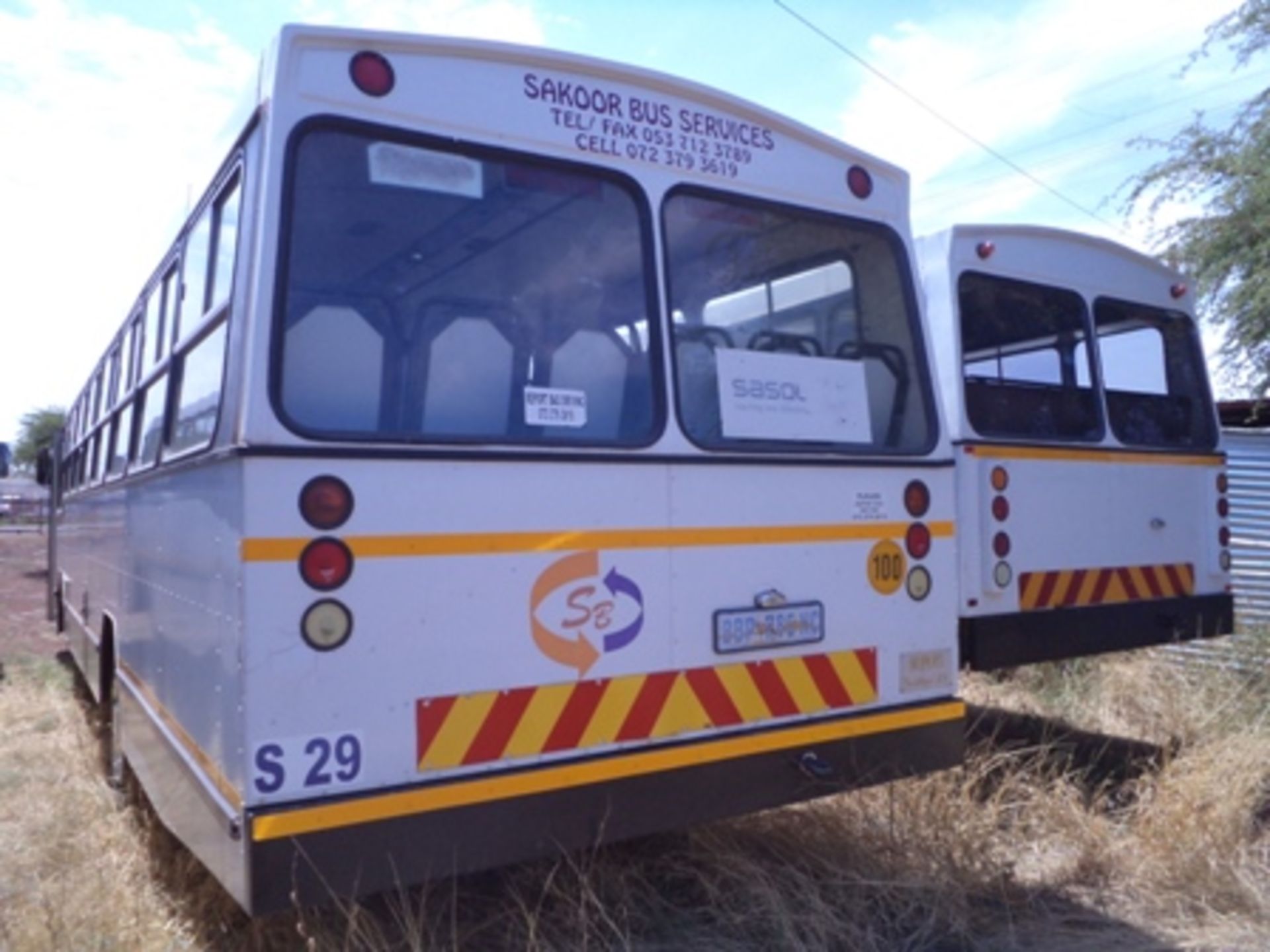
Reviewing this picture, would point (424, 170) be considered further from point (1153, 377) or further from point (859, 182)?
point (1153, 377)

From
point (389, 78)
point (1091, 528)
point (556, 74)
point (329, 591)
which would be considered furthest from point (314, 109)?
point (1091, 528)

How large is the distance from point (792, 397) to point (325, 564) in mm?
1730

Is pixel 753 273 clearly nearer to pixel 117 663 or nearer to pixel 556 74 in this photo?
pixel 556 74

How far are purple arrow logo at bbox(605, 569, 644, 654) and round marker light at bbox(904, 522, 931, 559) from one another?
1.18m

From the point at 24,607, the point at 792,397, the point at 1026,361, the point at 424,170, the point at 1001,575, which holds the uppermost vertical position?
the point at 424,170

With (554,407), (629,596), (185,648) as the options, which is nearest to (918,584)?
(629,596)

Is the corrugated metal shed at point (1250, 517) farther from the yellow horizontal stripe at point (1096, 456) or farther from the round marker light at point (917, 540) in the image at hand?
the round marker light at point (917, 540)

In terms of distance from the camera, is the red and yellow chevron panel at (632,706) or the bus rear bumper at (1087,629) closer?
the red and yellow chevron panel at (632,706)

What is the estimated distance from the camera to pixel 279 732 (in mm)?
2951

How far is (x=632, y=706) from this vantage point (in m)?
3.54

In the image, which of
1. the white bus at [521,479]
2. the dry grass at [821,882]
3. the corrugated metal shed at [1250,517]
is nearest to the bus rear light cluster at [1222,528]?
the dry grass at [821,882]

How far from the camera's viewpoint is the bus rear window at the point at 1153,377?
670 cm

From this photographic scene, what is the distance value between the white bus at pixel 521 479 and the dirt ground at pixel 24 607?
28.2ft

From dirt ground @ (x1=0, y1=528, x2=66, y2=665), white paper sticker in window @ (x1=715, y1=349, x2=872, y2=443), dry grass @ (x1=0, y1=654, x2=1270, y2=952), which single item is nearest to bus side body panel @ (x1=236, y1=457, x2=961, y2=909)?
white paper sticker in window @ (x1=715, y1=349, x2=872, y2=443)
